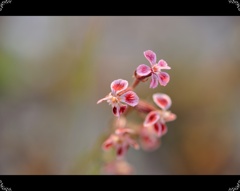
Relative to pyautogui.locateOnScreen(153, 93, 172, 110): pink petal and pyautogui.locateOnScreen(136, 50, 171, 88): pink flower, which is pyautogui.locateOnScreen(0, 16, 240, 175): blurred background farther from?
pyautogui.locateOnScreen(136, 50, 171, 88): pink flower

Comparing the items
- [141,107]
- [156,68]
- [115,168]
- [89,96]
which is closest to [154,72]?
[156,68]

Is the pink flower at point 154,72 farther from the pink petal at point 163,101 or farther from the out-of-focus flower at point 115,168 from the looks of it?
the out-of-focus flower at point 115,168

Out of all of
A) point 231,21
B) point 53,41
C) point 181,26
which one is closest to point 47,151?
point 53,41

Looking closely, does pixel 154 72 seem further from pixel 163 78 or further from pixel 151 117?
pixel 151 117

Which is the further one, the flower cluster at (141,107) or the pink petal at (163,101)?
the pink petal at (163,101)

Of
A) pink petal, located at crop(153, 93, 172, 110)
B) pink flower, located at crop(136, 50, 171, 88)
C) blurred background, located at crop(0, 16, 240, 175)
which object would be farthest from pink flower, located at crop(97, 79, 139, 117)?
blurred background, located at crop(0, 16, 240, 175)

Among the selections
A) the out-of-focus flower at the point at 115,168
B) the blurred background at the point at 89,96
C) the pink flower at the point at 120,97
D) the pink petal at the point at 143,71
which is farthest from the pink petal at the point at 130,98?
the blurred background at the point at 89,96

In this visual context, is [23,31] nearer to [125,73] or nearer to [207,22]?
[125,73]
